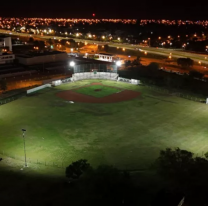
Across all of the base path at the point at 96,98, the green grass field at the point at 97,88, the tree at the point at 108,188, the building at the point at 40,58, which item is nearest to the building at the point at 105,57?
the building at the point at 40,58

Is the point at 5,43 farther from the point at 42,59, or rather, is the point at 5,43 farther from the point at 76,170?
the point at 76,170

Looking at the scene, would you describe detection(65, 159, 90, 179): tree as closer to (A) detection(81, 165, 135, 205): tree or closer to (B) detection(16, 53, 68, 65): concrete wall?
(A) detection(81, 165, 135, 205): tree

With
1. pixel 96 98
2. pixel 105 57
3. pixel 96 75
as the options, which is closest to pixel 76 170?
pixel 96 98

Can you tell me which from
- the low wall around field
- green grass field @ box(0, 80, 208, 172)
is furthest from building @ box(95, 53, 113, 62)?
green grass field @ box(0, 80, 208, 172)

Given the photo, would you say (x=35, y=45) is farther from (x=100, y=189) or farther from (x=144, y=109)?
(x=100, y=189)

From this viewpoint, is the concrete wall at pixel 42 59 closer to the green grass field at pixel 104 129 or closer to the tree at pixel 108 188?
the green grass field at pixel 104 129

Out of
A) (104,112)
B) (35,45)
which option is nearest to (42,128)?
(104,112)
